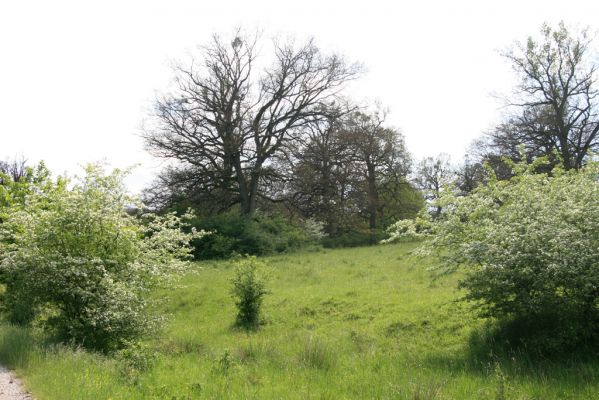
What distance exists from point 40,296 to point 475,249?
362 inches

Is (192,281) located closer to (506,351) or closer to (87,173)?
(87,173)

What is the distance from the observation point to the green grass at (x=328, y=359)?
653 centimetres

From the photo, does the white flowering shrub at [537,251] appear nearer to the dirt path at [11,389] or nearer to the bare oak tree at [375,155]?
the dirt path at [11,389]

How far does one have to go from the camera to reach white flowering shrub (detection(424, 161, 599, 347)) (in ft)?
24.1

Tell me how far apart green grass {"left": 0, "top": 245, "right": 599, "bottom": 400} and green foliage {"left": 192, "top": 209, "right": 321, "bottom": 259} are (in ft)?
44.6

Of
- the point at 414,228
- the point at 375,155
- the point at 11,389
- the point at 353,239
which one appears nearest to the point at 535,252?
the point at 414,228

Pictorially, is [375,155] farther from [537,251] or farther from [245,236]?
[537,251]

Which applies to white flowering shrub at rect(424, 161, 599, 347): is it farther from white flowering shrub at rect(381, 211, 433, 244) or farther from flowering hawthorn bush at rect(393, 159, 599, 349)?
white flowering shrub at rect(381, 211, 433, 244)

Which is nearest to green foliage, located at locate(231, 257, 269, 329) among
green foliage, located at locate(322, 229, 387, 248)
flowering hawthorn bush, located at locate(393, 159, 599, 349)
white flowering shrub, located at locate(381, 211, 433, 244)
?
white flowering shrub, located at locate(381, 211, 433, 244)

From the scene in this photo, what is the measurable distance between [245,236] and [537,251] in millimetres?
24541

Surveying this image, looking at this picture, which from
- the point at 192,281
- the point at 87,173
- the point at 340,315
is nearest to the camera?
the point at 87,173

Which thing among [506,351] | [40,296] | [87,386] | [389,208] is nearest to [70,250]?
[40,296]

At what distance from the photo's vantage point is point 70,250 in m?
10.8

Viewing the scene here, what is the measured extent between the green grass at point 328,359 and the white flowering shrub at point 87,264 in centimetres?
78
